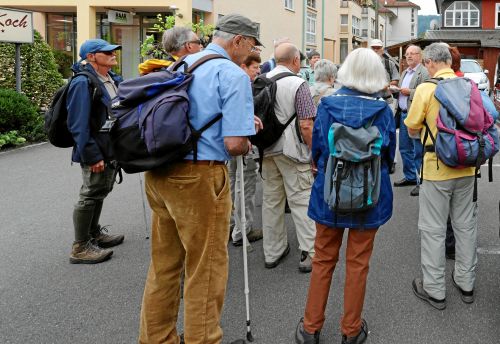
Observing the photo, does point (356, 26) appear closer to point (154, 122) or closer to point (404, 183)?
point (404, 183)

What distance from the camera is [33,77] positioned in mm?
13352

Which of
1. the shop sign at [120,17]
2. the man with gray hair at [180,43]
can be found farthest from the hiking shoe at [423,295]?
the shop sign at [120,17]

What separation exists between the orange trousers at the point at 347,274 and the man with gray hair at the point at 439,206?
83 centimetres

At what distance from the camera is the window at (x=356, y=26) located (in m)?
54.2

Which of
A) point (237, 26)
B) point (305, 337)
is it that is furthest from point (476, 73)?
point (237, 26)

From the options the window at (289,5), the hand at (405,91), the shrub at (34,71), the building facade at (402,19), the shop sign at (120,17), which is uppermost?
the building facade at (402,19)

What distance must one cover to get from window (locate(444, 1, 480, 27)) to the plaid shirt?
47095 millimetres

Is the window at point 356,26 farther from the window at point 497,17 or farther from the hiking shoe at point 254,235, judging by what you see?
the hiking shoe at point 254,235

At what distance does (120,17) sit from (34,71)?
430 inches

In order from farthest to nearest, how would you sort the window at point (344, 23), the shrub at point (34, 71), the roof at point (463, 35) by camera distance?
the window at point (344, 23) < the roof at point (463, 35) < the shrub at point (34, 71)

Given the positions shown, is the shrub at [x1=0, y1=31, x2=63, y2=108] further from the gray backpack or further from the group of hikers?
the gray backpack

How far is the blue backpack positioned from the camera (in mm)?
2709

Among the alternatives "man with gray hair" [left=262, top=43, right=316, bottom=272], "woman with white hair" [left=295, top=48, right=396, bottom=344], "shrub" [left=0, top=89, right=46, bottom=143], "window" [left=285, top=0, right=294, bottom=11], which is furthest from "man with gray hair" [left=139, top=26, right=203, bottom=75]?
"window" [left=285, top=0, right=294, bottom=11]

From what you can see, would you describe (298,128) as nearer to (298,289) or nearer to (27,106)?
(298,289)
